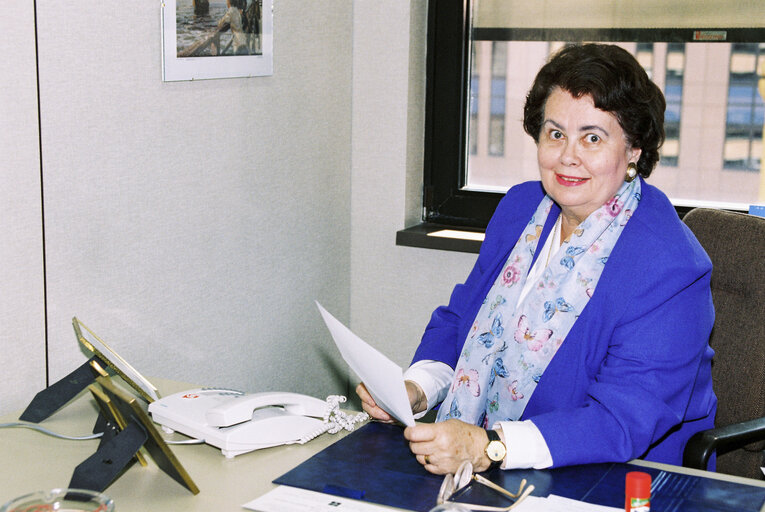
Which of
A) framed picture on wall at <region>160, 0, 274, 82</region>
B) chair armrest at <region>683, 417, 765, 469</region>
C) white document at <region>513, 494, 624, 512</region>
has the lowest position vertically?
chair armrest at <region>683, 417, 765, 469</region>

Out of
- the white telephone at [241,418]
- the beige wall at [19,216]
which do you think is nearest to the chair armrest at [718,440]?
the white telephone at [241,418]

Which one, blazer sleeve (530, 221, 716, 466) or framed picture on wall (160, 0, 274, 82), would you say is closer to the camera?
blazer sleeve (530, 221, 716, 466)

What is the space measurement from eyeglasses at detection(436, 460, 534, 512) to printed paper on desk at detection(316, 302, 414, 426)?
0.44ft

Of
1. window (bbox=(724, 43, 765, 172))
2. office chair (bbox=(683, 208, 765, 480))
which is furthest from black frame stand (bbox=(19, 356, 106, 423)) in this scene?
window (bbox=(724, 43, 765, 172))

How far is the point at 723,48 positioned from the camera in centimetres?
275

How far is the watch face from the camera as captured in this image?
1558 mm

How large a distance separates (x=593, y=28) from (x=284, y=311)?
1353mm

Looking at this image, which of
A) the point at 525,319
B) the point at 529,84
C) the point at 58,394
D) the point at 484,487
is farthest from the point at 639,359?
the point at 529,84

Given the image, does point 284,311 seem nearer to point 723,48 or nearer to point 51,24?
point 51,24

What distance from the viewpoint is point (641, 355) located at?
5.49 ft

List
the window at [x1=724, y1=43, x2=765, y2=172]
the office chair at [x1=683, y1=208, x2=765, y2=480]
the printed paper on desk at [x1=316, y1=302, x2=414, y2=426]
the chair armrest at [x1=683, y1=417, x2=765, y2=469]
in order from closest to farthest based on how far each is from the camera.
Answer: the printed paper on desk at [x1=316, y1=302, x2=414, y2=426] < the chair armrest at [x1=683, y1=417, x2=765, y2=469] < the office chair at [x1=683, y1=208, x2=765, y2=480] < the window at [x1=724, y1=43, x2=765, y2=172]

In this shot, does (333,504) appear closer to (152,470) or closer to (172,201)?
(152,470)

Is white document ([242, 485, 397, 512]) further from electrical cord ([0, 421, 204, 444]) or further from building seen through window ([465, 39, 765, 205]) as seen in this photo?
building seen through window ([465, 39, 765, 205])

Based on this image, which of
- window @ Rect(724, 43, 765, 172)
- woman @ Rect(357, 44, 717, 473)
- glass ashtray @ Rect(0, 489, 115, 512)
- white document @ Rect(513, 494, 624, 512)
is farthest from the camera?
window @ Rect(724, 43, 765, 172)
